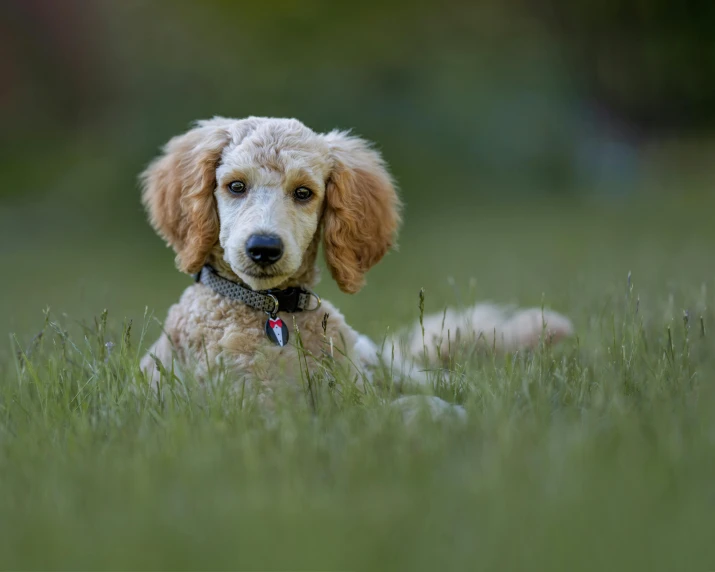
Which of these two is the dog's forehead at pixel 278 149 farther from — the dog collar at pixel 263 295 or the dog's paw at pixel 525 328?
Answer: the dog's paw at pixel 525 328

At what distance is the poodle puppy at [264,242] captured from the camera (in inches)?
138

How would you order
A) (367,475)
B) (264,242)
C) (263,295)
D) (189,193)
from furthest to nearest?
1. (189,193)
2. (263,295)
3. (264,242)
4. (367,475)

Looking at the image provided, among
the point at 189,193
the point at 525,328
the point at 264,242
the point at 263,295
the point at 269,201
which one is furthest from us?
the point at 525,328

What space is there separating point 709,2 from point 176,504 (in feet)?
47.8

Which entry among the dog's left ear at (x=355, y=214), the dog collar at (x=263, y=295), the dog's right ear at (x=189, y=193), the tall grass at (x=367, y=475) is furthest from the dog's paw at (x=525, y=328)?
the dog's right ear at (x=189, y=193)

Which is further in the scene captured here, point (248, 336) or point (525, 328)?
point (525, 328)

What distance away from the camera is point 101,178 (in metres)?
12.5

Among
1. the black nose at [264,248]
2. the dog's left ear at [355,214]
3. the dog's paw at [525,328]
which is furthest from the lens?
the dog's paw at [525,328]

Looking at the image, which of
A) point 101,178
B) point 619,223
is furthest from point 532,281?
point 101,178

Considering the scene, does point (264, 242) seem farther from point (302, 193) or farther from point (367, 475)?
point (367, 475)

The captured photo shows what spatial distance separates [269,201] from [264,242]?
0.88 ft

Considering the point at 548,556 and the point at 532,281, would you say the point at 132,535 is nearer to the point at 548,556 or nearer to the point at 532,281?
the point at 548,556

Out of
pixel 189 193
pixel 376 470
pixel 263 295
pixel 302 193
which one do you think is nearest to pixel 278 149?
pixel 302 193

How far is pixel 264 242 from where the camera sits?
3355 millimetres
